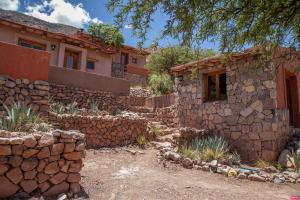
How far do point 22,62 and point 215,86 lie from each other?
7.92 metres

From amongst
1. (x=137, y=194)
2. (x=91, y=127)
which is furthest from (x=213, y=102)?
(x=137, y=194)

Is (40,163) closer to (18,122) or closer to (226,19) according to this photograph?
(18,122)

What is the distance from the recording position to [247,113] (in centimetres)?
933

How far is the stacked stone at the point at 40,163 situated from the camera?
4.02 meters

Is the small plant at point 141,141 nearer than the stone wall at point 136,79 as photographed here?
Yes

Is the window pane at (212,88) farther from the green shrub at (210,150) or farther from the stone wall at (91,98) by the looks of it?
the stone wall at (91,98)

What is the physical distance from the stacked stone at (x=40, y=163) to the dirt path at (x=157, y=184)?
538 millimetres

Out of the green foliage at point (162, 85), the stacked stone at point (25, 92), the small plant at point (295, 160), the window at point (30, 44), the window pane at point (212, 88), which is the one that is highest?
the window at point (30, 44)

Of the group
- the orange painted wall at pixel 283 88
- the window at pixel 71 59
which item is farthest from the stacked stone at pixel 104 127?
the window at pixel 71 59

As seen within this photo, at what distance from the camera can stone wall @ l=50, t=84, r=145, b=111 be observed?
11867mm

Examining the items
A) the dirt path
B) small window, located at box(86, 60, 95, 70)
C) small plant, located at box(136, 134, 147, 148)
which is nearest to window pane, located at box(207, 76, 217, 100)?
small plant, located at box(136, 134, 147, 148)

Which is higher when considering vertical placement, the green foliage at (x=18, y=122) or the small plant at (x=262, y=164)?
the green foliage at (x=18, y=122)

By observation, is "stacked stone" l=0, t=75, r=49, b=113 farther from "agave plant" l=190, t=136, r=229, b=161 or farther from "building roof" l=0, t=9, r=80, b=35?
"building roof" l=0, t=9, r=80, b=35

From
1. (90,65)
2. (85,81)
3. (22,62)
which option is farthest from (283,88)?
(90,65)
